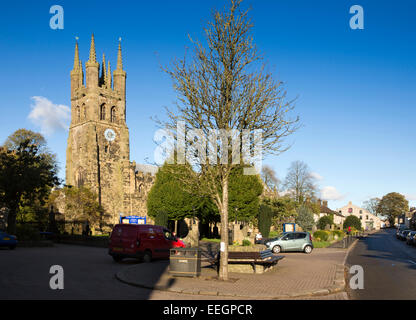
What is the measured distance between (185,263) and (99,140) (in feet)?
182

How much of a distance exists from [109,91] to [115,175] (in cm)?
1473

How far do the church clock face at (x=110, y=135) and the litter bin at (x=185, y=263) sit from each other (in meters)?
56.1

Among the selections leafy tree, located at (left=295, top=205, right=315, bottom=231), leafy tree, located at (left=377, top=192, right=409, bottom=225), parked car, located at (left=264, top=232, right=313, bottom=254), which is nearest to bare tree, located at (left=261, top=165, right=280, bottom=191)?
leafy tree, located at (left=295, top=205, right=315, bottom=231)

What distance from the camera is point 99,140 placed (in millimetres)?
66000

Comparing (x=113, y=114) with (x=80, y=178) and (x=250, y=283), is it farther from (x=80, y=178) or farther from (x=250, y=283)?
→ (x=250, y=283)

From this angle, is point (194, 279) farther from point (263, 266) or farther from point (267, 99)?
point (267, 99)

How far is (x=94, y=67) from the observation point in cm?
6600

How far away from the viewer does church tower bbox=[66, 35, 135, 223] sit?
63750mm

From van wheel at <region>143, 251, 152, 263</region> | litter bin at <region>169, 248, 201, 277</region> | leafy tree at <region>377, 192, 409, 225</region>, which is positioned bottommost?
leafy tree at <region>377, 192, 409, 225</region>

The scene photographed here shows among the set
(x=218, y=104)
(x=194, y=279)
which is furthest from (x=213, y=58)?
(x=194, y=279)

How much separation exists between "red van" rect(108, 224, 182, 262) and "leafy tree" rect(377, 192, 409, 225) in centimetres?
12792

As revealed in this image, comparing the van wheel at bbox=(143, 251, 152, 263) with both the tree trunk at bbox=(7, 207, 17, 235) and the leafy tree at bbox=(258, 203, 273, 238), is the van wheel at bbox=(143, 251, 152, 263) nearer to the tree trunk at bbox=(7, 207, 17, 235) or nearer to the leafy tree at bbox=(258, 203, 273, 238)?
the tree trunk at bbox=(7, 207, 17, 235)

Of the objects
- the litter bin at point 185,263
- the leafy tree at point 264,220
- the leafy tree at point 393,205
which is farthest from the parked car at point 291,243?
the leafy tree at point 393,205

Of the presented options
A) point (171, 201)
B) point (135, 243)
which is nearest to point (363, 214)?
point (171, 201)
